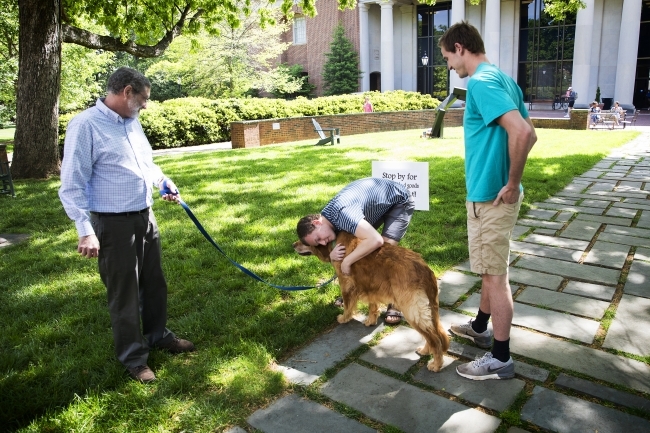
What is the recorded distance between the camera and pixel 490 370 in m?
3.05

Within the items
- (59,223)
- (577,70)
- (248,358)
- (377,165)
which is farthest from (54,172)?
(577,70)

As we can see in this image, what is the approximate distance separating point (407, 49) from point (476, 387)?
39583 mm

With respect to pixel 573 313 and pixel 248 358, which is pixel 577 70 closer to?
pixel 573 313

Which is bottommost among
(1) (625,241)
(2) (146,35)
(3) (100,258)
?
(1) (625,241)

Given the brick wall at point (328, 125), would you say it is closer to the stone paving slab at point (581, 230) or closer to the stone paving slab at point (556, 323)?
the stone paving slab at point (581, 230)

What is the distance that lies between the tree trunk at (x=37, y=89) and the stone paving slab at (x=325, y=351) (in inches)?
378

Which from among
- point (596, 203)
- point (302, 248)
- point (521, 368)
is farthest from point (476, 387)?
point (596, 203)

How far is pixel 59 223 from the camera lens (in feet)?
23.8

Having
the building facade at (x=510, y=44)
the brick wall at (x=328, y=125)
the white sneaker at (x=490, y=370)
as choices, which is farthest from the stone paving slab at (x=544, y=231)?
the building facade at (x=510, y=44)

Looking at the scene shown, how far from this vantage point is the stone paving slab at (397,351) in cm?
330

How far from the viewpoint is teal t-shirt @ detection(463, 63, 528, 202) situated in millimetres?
2674

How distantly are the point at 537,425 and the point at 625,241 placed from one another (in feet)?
13.0

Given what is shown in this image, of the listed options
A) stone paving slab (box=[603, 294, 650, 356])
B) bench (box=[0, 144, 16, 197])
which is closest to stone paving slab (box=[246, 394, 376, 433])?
stone paving slab (box=[603, 294, 650, 356])

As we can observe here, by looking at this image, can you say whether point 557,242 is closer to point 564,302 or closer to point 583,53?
point 564,302
